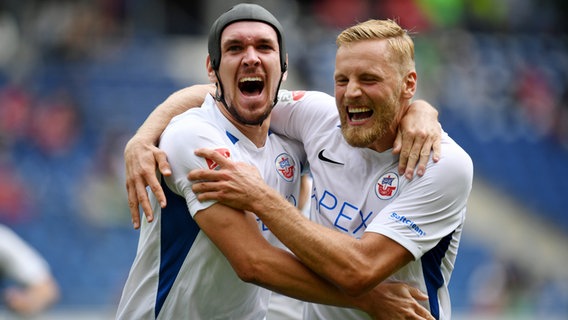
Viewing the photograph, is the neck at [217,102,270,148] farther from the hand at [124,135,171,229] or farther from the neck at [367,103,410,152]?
the neck at [367,103,410,152]

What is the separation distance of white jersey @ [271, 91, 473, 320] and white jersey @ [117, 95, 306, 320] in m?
0.30

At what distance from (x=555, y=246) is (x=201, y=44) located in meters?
7.12

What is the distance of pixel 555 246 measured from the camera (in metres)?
16.5

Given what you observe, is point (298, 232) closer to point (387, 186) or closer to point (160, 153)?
point (387, 186)

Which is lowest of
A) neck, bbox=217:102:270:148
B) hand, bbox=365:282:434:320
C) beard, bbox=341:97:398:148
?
hand, bbox=365:282:434:320

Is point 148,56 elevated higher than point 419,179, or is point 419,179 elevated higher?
point 419,179

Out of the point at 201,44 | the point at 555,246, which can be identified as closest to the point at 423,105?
the point at 201,44

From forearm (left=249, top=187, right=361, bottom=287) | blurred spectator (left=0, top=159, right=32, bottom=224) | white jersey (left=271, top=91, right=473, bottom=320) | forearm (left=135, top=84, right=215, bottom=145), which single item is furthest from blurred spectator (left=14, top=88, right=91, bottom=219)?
forearm (left=249, top=187, right=361, bottom=287)

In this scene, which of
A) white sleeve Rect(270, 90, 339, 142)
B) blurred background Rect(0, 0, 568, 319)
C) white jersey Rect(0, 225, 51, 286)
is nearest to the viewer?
white sleeve Rect(270, 90, 339, 142)

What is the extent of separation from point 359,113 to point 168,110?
1.11m

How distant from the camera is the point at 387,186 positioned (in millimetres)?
5016

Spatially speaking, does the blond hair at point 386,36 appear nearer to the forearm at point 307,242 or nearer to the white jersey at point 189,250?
the white jersey at point 189,250

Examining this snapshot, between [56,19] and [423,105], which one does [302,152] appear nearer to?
[423,105]

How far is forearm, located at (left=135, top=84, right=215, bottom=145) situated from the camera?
5191mm
